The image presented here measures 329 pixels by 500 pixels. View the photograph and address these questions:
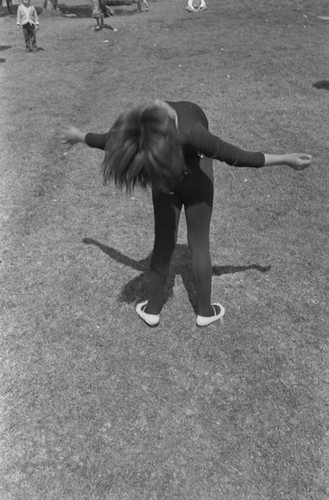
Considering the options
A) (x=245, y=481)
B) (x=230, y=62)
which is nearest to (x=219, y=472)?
(x=245, y=481)

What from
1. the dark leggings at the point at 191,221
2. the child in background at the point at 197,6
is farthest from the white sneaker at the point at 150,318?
the child in background at the point at 197,6

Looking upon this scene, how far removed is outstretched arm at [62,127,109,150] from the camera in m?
3.03

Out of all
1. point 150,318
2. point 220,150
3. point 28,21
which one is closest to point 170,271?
point 150,318

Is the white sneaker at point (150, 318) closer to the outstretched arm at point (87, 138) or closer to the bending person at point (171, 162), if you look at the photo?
the bending person at point (171, 162)

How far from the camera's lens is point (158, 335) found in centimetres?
382

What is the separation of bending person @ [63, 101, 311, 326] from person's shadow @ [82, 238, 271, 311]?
17.7 inches

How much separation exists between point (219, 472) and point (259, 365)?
0.94 metres

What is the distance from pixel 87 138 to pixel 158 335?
1.69m

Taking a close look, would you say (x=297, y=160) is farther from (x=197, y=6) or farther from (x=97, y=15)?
(x=197, y=6)

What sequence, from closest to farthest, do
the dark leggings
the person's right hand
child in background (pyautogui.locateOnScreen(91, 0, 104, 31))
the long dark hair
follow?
the long dark hair < the person's right hand < the dark leggings < child in background (pyautogui.locateOnScreen(91, 0, 104, 31))

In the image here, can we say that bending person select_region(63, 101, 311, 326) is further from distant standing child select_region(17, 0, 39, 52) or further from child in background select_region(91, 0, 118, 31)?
child in background select_region(91, 0, 118, 31)

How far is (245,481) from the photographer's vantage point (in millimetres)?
2803

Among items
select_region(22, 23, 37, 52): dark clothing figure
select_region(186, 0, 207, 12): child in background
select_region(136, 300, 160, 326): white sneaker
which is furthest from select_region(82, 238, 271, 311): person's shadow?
select_region(186, 0, 207, 12): child in background

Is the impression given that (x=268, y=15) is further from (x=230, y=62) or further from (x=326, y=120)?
(x=326, y=120)
